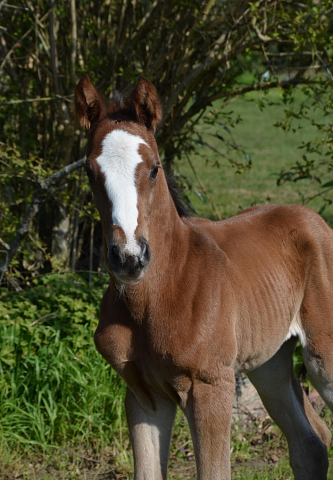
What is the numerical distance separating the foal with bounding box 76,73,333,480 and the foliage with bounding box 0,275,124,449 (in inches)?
50.2

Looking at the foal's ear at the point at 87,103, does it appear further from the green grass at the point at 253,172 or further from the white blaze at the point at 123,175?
the green grass at the point at 253,172

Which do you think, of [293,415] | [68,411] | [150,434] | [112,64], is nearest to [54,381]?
[68,411]

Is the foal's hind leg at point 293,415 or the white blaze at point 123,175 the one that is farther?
the foal's hind leg at point 293,415

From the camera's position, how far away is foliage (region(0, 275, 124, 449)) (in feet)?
15.2

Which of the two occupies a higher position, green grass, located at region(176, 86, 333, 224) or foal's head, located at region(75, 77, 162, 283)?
green grass, located at region(176, 86, 333, 224)

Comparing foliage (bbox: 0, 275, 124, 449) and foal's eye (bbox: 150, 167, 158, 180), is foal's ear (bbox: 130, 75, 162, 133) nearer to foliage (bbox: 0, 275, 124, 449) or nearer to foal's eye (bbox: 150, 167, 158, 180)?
foal's eye (bbox: 150, 167, 158, 180)

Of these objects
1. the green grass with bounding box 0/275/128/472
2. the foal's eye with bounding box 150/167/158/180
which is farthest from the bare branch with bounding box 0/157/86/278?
the foal's eye with bounding box 150/167/158/180

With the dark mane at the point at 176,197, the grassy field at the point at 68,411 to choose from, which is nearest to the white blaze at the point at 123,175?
the dark mane at the point at 176,197

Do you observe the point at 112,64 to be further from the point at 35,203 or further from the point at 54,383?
the point at 54,383

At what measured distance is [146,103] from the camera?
328 centimetres

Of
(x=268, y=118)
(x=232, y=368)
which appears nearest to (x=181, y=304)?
(x=232, y=368)

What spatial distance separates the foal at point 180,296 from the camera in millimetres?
3025

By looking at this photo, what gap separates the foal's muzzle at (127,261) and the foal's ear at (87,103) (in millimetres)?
788

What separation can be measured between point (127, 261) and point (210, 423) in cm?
91
